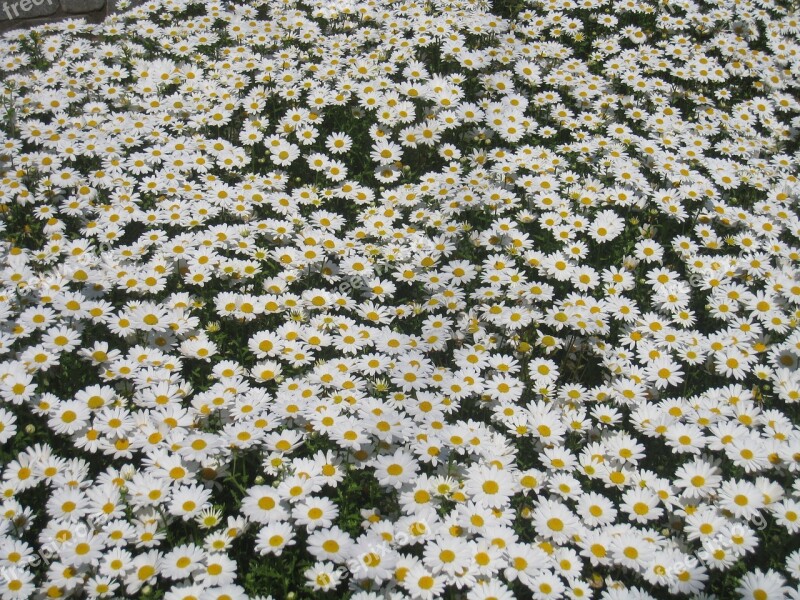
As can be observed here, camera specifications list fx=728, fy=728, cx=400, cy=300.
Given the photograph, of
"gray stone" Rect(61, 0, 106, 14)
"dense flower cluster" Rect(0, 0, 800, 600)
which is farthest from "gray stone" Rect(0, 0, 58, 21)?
"dense flower cluster" Rect(0, 0, 800, 600)

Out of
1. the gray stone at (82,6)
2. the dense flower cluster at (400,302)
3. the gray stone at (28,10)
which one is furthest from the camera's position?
the gray stone at (82,6)

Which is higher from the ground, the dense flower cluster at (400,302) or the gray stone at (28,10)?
the gray stone at (28,10)

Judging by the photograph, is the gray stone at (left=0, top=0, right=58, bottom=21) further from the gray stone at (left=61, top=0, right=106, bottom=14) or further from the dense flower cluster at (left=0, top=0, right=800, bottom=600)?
the dense flower cluster at (left=0, top=0, right=800, bottom=600)

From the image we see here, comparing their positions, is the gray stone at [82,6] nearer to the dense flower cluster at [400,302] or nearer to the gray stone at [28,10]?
the gray stone at [28,10]

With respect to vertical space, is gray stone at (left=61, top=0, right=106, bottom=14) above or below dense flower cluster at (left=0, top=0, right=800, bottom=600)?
above

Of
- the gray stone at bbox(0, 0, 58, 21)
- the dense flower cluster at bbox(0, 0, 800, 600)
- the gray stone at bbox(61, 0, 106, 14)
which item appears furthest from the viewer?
the gray stone at bbox(61, 0, 106, 14)

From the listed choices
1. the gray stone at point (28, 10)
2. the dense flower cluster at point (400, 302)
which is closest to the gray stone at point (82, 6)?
the gray stone at point (28, 10)
